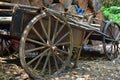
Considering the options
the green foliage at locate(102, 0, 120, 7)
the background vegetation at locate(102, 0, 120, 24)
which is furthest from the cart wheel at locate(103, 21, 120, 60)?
the green foliage at locate(102, 0, 120, 7)

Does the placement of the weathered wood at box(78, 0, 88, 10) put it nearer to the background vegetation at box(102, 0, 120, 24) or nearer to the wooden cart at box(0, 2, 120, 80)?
Result: the background vegetation at box(102, 0, 120, 24)

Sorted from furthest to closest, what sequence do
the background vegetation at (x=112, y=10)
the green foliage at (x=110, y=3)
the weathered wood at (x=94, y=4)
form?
the green foliage at (x=110, y=3)
the background vegetation at (x=112, y=10)
the weathered wood at (x=94, y=4)

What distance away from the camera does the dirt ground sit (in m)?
5.90

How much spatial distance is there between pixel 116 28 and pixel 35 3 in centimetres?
265

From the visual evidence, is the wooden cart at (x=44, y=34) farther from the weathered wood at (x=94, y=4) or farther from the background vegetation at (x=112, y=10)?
the background vegetation at (x=112, y=10)

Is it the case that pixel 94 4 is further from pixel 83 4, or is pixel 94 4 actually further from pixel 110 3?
pixel 110 3

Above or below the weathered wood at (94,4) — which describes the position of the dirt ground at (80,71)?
below

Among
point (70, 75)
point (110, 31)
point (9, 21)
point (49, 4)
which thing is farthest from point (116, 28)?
point (9, 21)

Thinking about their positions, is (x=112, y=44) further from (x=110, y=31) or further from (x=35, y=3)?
(x=35, y=3)

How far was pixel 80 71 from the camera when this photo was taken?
6777mm

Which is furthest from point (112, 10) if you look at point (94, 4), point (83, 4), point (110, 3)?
point (83, 4)

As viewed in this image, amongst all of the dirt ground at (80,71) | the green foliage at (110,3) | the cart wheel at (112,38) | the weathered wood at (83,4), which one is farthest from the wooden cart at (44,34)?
the green foliage at (110,3)

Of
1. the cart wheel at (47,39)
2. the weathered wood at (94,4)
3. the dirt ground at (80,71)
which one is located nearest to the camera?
the cart wheel at (47,39)

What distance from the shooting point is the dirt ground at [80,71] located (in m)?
5.90
